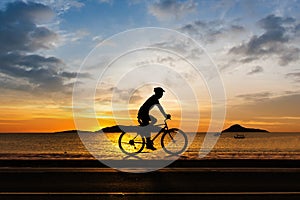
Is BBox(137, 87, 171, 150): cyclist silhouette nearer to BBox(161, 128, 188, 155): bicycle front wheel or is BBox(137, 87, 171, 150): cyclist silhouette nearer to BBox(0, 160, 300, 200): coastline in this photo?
BBox(161, 128, 188, 155): bicycle front wheel

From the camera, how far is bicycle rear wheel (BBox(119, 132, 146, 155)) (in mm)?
16484

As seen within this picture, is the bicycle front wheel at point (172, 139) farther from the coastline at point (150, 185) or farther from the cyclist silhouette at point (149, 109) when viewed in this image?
the coastline at point (150, 185)

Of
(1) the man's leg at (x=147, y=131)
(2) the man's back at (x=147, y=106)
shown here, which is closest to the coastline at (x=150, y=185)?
(2) the man's back at (x=147, y=106)

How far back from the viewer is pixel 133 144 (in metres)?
16.8

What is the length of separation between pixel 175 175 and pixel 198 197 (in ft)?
10.9

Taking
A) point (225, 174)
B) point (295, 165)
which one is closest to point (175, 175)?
point (225, 174)

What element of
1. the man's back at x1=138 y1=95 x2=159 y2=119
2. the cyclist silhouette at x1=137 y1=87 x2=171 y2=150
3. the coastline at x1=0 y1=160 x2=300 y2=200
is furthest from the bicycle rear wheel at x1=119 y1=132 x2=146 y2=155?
the coastline at x1=0 y1=160 x2=300 y2=200

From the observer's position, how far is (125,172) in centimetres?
1135

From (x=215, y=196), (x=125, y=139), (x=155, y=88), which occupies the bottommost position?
(x=215, y=196)

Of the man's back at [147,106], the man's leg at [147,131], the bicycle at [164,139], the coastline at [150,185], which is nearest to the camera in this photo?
the coastline at [150,185]

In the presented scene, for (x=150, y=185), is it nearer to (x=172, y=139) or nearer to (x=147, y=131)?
(x=147, y=131)

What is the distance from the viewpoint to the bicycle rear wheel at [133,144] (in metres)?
16.5

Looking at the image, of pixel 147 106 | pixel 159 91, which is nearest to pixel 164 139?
pixel 147 106

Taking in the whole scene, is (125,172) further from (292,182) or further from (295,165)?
(295,165)
